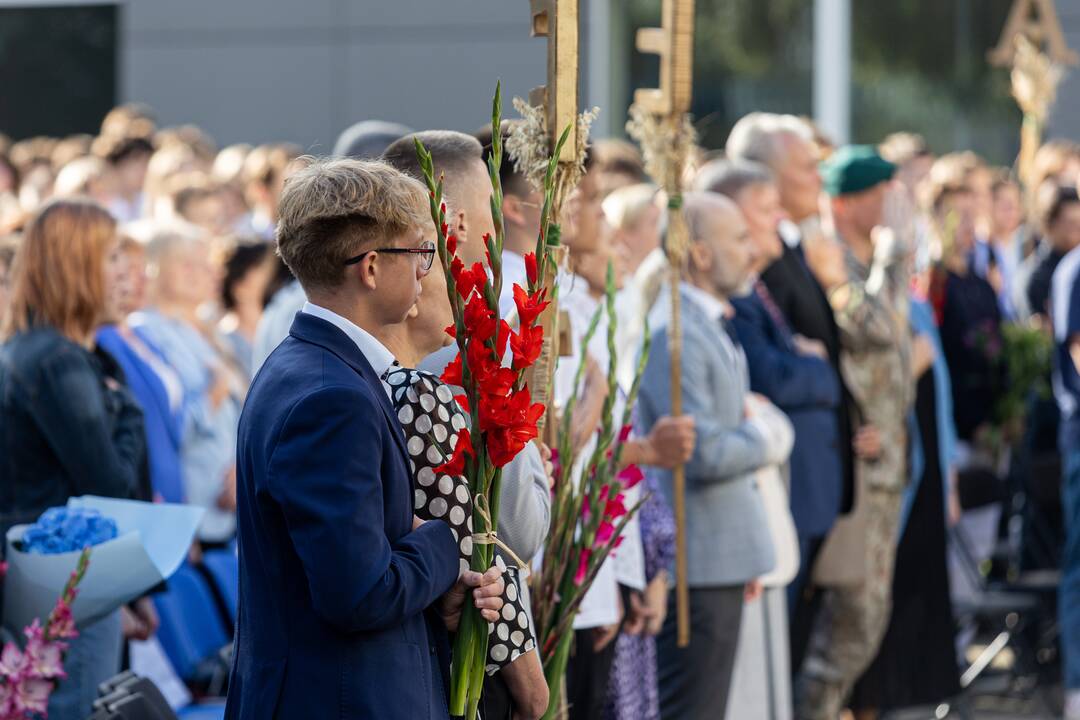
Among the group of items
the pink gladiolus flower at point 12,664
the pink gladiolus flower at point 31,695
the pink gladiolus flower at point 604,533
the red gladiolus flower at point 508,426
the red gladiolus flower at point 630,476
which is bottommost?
the pink gladiolus flower at point 31,695

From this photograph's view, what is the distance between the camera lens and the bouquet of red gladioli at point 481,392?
9.86 feet

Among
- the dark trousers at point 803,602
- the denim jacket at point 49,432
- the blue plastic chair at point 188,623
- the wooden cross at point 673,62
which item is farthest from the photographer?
the dark trousers at point 803,602

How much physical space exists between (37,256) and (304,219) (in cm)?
215

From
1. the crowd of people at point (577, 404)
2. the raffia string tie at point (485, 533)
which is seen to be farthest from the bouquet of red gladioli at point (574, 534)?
→ the raffia string tie at point (485, 533)

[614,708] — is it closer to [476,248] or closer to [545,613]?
[545,613]

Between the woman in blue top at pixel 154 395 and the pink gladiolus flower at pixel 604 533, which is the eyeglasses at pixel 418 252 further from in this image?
the woman in blue top at pixel 154 395

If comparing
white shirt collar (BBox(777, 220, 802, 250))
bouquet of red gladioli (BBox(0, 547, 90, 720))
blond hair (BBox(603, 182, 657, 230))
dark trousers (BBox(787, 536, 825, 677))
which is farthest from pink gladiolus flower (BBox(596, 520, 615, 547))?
white shirt collar (BBox(777, 220, 802, 250))

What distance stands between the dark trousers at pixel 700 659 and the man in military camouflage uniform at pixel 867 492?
1.44 metres

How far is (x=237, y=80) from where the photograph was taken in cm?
1612

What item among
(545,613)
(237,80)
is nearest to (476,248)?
(545,613)

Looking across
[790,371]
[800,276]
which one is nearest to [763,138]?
[800,276]

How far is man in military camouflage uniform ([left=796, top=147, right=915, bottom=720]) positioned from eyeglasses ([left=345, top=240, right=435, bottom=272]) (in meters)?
4.04

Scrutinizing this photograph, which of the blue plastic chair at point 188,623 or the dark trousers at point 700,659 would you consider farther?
the blue plastic chair at point 188,623

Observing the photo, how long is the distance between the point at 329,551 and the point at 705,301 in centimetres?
304
